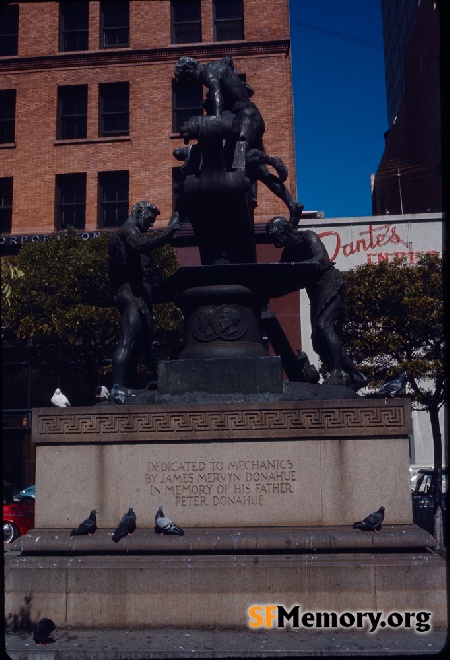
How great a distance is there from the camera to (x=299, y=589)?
6789 mm

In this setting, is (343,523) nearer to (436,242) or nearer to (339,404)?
(339,404)

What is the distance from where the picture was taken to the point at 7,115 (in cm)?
3366

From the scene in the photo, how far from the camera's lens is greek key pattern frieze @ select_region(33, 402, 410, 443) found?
24.8ft

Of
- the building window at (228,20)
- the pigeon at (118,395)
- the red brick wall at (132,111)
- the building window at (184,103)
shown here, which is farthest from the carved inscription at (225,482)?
the building window at (228,20)

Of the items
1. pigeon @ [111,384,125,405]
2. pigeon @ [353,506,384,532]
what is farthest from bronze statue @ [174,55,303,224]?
pigeon @ [353,506,384,532]

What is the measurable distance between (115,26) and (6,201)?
10.1m

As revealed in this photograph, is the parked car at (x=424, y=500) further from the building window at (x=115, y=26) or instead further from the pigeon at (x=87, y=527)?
the building window at (x=115, y=26)

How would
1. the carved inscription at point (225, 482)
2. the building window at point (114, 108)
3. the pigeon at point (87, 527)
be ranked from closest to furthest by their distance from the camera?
the pigeon at point (87, 527) → the carved inscription at point (225, 482) → the building window at point (114, 108)

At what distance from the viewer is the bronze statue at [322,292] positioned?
897cm

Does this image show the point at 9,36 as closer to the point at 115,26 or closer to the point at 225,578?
the point at 115,26

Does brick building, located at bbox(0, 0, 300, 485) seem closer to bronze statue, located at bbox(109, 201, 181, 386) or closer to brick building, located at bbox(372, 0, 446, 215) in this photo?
brick building, located at bbox(372, 0, 446, 215)

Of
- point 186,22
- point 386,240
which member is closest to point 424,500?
point 386,240

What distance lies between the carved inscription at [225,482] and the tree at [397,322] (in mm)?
14422

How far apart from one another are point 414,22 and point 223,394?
130 feet
